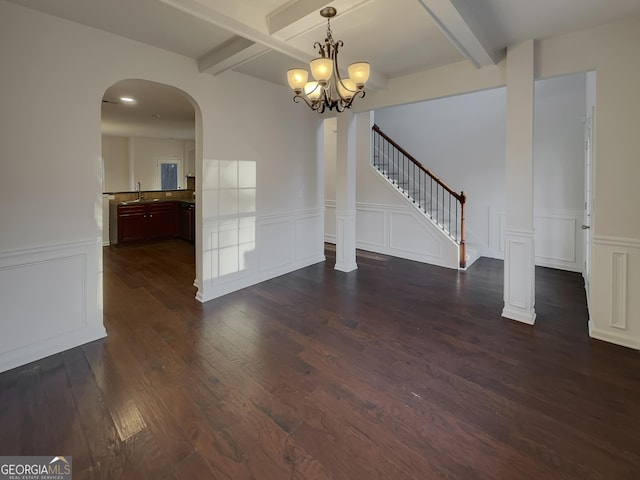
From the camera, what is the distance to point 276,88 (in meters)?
4.58

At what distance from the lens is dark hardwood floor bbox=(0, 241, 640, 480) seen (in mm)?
1716

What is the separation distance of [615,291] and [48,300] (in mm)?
4838

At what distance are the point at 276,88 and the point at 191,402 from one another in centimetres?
398

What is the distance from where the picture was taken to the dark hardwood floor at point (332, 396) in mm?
1716

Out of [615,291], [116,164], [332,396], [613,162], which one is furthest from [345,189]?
[116,164]

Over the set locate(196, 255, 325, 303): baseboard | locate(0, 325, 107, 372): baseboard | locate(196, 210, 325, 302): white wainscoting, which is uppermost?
locate(196, 210, 325, 302): white wainscoting

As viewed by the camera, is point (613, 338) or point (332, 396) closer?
point (332, 396)

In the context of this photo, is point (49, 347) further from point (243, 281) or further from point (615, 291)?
point (615, 291)

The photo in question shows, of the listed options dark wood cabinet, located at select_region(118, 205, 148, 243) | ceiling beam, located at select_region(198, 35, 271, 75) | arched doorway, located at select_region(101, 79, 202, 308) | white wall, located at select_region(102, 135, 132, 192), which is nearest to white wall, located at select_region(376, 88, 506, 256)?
ceiling beam, located at select_region(198, 35, 271, 75)

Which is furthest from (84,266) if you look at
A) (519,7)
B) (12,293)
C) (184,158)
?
(184,158)

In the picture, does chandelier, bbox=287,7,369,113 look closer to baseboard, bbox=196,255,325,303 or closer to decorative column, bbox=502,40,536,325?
decorative column, bbox=502,40,536,325

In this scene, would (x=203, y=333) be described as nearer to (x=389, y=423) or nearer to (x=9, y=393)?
(x=9, y=393)

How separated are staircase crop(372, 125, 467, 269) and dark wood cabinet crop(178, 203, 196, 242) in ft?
13.1

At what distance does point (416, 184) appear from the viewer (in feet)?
22.4
